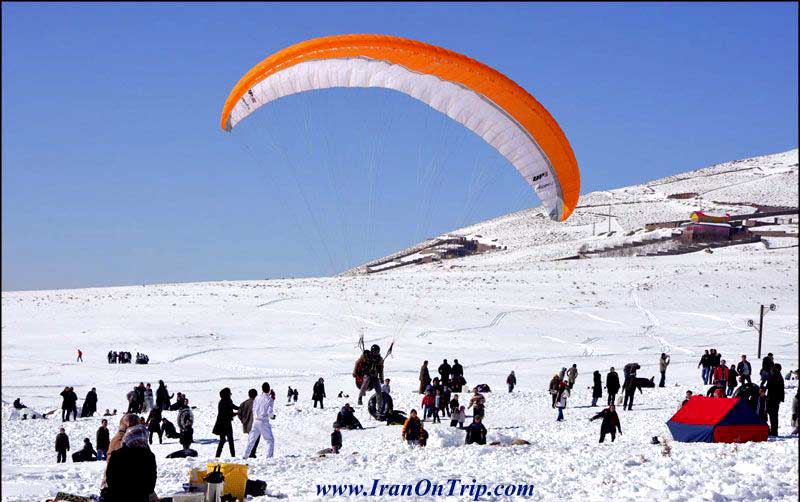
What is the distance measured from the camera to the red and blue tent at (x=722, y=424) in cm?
1316

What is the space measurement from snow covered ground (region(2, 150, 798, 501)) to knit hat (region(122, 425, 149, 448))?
2781 mm

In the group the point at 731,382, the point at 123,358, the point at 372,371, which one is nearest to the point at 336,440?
the point at 372,371

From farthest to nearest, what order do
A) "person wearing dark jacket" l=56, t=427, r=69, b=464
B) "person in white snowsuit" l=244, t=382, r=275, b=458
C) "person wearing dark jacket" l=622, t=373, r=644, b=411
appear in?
"person wearing dark jacket" l=622, t=373, r=644, b=411, "person wearing dark jacket" l=56, t=427, r=69, b=464, "person in white snowsuit" l=244, t=382, r=275, b=458

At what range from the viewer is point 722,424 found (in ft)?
43.2

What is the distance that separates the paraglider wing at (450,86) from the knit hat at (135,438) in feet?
28.8

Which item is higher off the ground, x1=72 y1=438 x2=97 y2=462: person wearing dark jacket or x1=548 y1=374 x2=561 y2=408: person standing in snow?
x1=548 y1=374 x2=561 y2=408: person standing in snow

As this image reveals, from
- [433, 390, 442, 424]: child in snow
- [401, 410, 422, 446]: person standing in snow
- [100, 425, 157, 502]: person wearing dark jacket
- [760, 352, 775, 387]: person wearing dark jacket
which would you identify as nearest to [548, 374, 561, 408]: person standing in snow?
[433, 390, 442, 424]: child in snow

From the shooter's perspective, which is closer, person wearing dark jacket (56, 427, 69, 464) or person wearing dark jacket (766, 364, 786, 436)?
person wearing dark jacket (766, 364, 786, 436)

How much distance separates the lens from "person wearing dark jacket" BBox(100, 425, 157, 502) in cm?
681

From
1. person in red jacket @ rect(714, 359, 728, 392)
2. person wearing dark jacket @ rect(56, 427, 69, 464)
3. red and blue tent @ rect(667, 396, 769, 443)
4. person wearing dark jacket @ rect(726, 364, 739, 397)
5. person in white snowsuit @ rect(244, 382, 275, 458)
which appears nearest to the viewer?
person in white snowsuit @ rect(244, 382, 275, 458)

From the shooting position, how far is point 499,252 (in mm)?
84062

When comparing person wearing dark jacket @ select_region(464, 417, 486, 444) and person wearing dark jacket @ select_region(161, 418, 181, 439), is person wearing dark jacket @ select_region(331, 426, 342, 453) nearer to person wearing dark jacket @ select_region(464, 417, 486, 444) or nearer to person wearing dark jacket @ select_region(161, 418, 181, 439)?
person wearing dark jacket @ select_region(464, 417, 486, 444)

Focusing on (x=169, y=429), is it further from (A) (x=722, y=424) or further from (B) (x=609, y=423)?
(A) (x=722, y=424)

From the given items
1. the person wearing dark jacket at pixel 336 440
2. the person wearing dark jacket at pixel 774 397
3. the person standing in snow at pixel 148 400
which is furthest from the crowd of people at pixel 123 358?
the person wearing dark jacket at pixel 774 397
